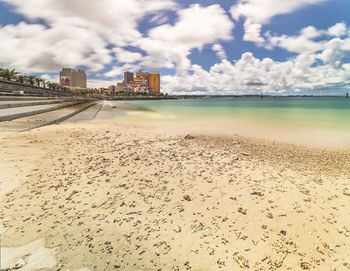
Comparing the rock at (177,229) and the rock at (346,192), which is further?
the rock at (346,192)

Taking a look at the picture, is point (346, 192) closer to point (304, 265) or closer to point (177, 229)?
point (304, 265)

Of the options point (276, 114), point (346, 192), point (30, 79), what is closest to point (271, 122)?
point (276, 114)

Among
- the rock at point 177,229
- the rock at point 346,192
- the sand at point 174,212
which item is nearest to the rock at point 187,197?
the sand at point 174,212

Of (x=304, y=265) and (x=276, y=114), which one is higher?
(x=276, y=114)

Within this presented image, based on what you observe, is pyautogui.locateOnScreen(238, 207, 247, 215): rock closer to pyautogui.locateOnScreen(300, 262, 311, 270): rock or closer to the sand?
the sand

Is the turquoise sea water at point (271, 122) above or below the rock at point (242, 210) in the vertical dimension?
above

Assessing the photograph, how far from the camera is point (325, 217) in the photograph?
3.55 m

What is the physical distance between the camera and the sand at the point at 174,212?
8.90ft

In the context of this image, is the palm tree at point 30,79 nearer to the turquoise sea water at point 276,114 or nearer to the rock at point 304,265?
the turquoise sea water at point 276,114

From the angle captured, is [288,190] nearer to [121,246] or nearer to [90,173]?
[121,246]

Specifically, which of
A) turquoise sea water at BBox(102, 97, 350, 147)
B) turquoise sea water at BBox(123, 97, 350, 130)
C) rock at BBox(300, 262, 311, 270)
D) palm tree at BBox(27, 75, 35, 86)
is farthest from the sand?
palm tree at BBox(27, 75, 35, 86)

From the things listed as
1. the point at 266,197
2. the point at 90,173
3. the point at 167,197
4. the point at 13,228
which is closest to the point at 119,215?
the point at 167,197

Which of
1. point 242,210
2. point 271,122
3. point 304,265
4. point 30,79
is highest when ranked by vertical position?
point 30,79

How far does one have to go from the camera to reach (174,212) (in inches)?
146
